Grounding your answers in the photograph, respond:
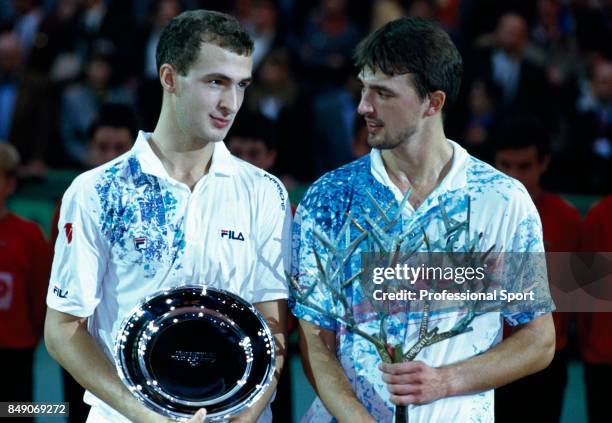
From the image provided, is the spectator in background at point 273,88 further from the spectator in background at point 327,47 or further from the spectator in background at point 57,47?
the spectator in background at point 57,47

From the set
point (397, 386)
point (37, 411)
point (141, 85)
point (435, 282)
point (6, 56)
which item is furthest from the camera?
point (6, 56)

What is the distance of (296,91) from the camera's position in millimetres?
9375

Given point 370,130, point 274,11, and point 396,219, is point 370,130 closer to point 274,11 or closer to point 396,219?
point 396,219

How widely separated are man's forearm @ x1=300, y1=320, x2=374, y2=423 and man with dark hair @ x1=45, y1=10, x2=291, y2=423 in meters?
0.10

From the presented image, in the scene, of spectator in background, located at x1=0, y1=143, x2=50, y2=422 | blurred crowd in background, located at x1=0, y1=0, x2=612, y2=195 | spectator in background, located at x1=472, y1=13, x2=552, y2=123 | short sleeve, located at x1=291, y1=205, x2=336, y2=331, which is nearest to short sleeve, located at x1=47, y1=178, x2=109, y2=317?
short sleeve, located at x1=291, y1=205, x2=336, y2=331

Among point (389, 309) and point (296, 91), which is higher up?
point (296, 91)

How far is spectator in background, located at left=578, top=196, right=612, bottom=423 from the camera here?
5730mm

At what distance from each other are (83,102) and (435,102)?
631 centimetres

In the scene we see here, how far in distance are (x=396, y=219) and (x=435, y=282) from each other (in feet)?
0.83

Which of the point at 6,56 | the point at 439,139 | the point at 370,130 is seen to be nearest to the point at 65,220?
the point at 370,130

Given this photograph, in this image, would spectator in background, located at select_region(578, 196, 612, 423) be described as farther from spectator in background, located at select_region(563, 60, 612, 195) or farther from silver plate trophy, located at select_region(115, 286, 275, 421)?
silver plate trophy, located at select_region(115, 286, 275, 421)

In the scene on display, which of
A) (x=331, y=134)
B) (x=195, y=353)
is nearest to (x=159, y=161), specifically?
(x=195, y=353)

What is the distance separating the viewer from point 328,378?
3730 mm

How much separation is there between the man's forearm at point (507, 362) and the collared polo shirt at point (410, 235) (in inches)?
2.2
